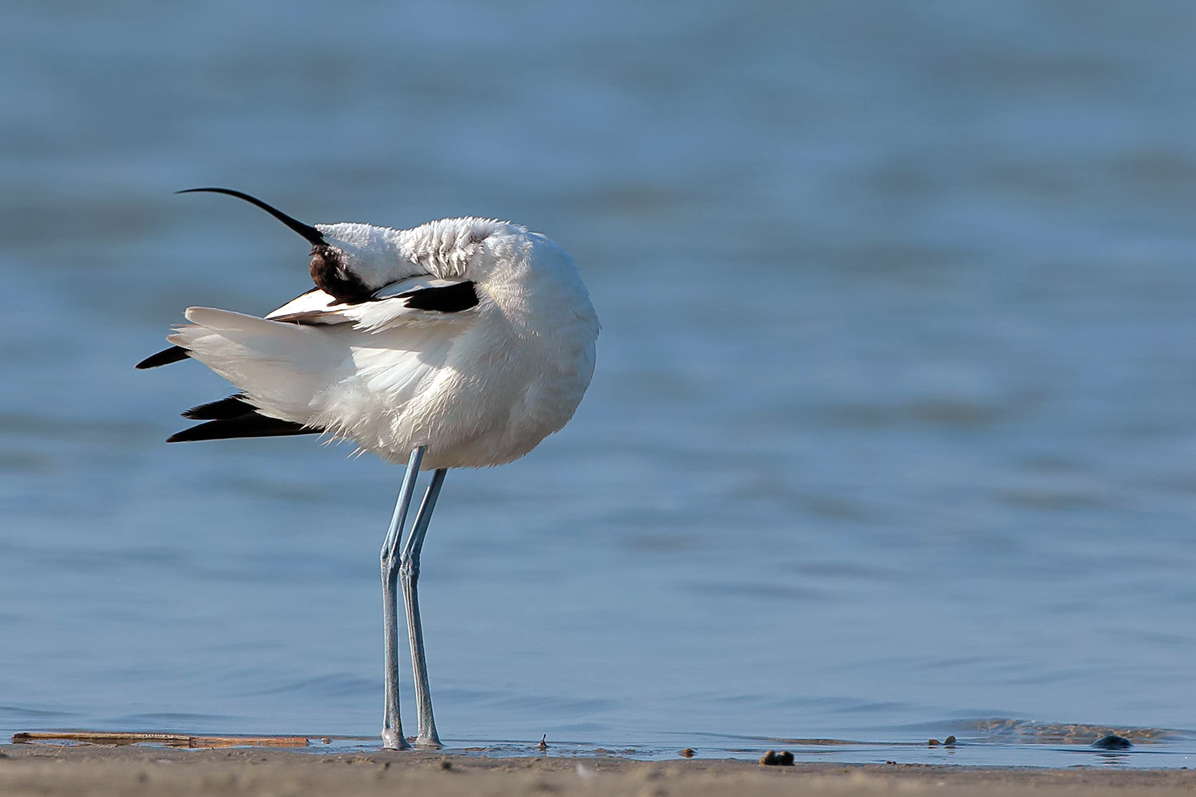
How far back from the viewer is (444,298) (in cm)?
602

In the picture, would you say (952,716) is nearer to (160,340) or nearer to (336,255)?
(336,255)

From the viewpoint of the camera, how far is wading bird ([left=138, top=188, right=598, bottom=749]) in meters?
6.11

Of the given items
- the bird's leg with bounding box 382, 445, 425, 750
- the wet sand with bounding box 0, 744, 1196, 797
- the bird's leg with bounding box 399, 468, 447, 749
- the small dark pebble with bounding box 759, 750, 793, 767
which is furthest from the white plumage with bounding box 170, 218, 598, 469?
the small dark pebble with bounding box 759, 750, 793, 767

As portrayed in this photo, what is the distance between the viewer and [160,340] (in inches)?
621

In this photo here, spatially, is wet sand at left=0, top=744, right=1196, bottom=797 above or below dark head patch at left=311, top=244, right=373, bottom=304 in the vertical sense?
below

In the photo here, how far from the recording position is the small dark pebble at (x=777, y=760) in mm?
5395

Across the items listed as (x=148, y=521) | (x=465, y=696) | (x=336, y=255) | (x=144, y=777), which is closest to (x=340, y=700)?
(x=465, y=696)

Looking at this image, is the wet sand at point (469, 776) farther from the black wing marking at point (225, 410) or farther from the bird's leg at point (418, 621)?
the black wing marking at point (225, 410)

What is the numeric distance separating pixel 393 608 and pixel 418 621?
0.68ft

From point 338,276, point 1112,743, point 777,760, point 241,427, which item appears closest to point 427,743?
point 777,760

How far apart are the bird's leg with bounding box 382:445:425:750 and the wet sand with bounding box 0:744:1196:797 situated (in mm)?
381

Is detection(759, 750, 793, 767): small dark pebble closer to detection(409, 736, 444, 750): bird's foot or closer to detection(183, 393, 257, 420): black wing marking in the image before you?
detection(409, 736, 444, 750): bird's foot

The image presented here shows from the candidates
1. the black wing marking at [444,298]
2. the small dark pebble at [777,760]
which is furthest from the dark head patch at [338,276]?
the small dark pebble at [777,760]

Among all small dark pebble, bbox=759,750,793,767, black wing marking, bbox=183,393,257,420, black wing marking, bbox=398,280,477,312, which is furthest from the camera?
black wing marking, bbox=183,393,257,420
